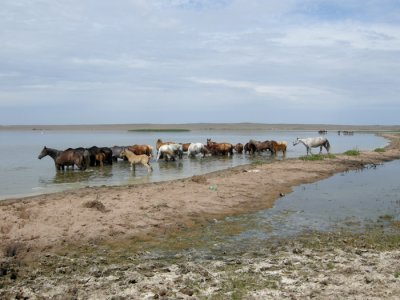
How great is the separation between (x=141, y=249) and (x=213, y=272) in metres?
1.98

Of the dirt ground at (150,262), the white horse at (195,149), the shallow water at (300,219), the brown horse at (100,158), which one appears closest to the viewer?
the dirt ground at (150,262)

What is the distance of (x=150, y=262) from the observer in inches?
284

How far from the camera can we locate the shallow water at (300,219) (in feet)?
27.5

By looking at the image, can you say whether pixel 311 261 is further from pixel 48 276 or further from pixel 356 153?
pixel 356 153

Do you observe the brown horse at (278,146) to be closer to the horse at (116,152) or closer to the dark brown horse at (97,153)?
the horse at (116,152)

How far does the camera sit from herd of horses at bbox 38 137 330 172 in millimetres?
21562

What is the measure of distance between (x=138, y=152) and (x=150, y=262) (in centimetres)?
1969

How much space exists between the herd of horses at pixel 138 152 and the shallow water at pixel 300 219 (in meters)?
9.73

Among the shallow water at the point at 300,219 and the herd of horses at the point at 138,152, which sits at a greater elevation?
the herd of horses at the point at 138,152

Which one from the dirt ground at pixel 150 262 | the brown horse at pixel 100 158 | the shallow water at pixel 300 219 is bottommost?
the shallow water at pixel 300 219

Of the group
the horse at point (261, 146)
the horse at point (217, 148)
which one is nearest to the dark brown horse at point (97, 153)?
the horse at point (217, 148)

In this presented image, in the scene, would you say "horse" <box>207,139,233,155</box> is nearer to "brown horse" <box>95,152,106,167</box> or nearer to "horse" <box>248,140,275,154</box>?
"horse" <box>248,140,275,154</box>

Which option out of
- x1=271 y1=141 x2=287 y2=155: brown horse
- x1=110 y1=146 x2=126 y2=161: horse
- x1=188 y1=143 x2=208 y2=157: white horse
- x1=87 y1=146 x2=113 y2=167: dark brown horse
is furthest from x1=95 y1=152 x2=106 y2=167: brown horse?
x1=271 y1=141 x2=287 y2=155: brown horse

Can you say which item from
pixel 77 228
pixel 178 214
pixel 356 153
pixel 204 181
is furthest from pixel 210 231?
pixel 356 153
